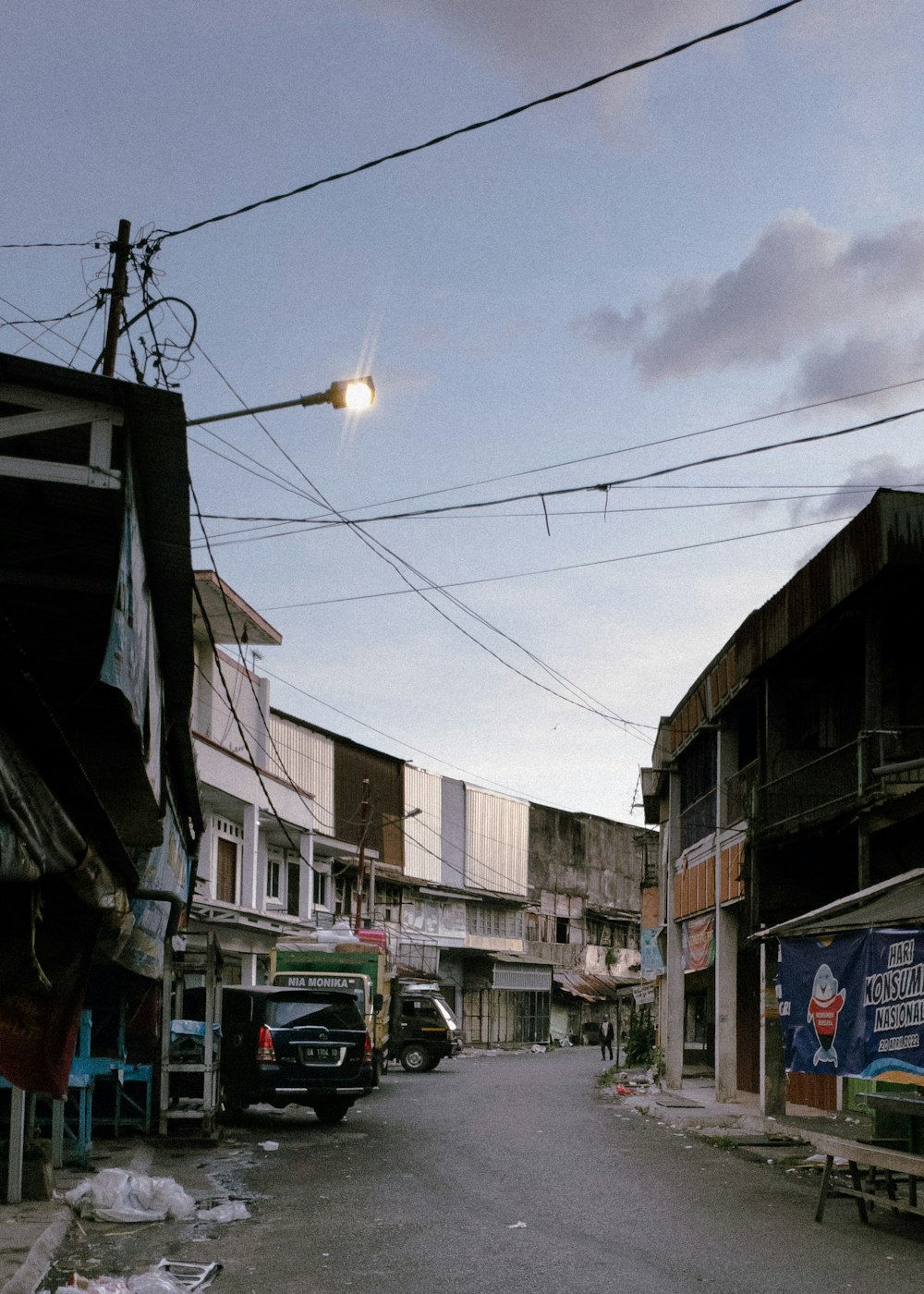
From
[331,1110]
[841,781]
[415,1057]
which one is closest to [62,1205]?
[331,1110]

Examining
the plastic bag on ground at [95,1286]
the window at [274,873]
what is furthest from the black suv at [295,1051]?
the window at [274,873]

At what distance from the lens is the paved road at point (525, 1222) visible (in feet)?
29.0

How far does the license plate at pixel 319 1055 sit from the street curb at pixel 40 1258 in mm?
8866

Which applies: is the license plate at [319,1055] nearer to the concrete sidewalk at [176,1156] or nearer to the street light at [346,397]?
the concrete sidewalk at [176,1156]

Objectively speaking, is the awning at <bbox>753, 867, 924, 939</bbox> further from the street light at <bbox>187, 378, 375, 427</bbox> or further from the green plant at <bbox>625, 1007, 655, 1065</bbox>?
the green plant at <bbox>625, 1007, 655, 1065</bbox>

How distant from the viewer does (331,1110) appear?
789 inches

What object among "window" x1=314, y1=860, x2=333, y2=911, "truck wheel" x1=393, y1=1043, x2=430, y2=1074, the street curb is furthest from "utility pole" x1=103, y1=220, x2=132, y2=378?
"window" x1=314, y1=860, x2=333, y2=911

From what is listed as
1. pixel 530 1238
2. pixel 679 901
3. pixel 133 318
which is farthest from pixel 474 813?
pixel 530 1238

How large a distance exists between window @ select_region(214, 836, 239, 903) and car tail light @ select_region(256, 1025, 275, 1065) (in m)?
17.3

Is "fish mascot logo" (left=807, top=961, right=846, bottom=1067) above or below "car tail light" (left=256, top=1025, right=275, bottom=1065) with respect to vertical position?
above

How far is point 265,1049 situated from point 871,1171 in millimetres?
9733

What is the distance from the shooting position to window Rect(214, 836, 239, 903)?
121 feet

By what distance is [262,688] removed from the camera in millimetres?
40781

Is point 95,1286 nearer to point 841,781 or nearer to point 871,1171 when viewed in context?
point 871,1171
